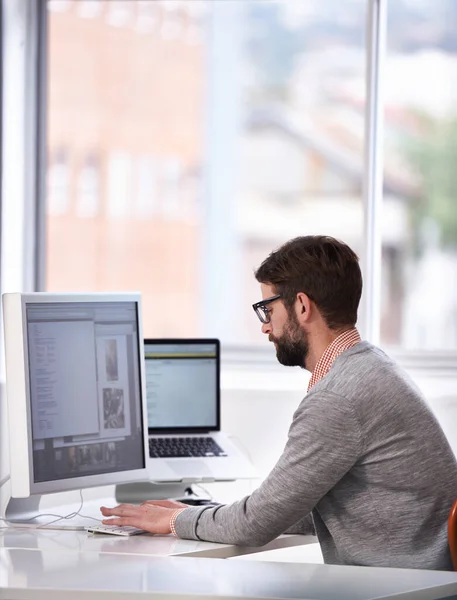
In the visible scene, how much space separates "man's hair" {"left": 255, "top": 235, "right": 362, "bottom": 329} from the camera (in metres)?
1.81

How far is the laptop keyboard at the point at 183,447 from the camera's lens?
Answer: 2.39m

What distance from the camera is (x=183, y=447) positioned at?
2434 mm

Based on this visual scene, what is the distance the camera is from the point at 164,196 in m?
3.99

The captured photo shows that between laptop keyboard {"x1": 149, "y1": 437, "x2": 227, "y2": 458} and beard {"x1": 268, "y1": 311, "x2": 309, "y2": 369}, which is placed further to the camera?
laptop keyboard {"x1": 149, "y1": 437, "x2": 227, "y2": 458}

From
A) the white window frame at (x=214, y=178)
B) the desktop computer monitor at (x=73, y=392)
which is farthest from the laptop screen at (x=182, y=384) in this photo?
the white window frame at (x=214, y=178)

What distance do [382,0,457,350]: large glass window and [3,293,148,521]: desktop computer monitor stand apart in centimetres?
170

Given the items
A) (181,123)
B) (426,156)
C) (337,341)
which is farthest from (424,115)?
(337,341)

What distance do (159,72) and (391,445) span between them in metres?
2.66

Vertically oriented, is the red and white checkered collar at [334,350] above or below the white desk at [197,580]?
above

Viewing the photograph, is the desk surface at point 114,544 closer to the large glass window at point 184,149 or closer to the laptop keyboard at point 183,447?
the laptop keyboard at point 183,447

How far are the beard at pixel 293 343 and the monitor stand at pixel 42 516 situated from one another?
1.89ft

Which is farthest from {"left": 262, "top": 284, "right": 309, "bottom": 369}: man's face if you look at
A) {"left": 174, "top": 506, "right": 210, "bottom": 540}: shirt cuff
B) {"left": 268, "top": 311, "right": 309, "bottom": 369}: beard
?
{"left": 174, "top": 506, "right": 210, "bottom": 540}: shirt cuff

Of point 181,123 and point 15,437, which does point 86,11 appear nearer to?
point 181,123

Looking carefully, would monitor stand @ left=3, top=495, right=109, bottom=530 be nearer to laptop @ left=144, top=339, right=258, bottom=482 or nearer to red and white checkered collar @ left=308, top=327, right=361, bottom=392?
laptop @ left=144, top=339, right=258, bottom=482
